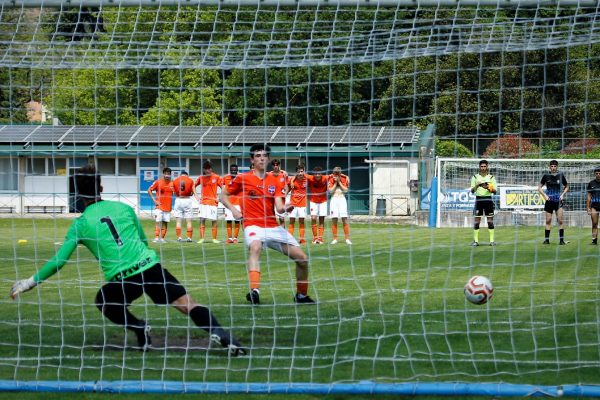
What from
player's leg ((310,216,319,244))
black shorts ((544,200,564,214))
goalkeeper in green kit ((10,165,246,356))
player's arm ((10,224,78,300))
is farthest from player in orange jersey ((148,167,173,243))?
player's arm ((10,224,78,300))

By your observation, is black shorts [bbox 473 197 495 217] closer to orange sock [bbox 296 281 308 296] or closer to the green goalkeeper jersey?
orange sock [bbox 296 281 308 296]

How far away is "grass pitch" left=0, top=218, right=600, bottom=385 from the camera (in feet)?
22.7

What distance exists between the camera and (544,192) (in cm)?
2261

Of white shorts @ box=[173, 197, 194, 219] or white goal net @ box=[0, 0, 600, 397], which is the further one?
white shorts @ box=[173, 197, 194, 219]

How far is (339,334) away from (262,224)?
2.35 m

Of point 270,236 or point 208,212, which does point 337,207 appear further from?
point 270,236

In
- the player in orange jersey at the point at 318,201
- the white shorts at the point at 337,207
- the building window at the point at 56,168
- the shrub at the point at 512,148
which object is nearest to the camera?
the shrub at the point at 512,148

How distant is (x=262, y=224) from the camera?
10.5 metres

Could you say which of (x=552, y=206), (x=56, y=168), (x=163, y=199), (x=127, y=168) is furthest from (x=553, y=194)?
(x=56, y=168)

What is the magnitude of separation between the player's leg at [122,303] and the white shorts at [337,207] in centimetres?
1452

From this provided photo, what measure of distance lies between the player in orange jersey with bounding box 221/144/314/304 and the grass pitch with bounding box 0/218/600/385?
0.34 m

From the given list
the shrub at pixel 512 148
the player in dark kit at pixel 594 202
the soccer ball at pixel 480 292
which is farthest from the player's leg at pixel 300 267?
the player in dark kit at pixel 594 202

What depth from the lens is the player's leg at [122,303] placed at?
292 inches

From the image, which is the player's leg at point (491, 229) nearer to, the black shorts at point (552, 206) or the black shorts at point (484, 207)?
the black shorts at point (484, 207)
